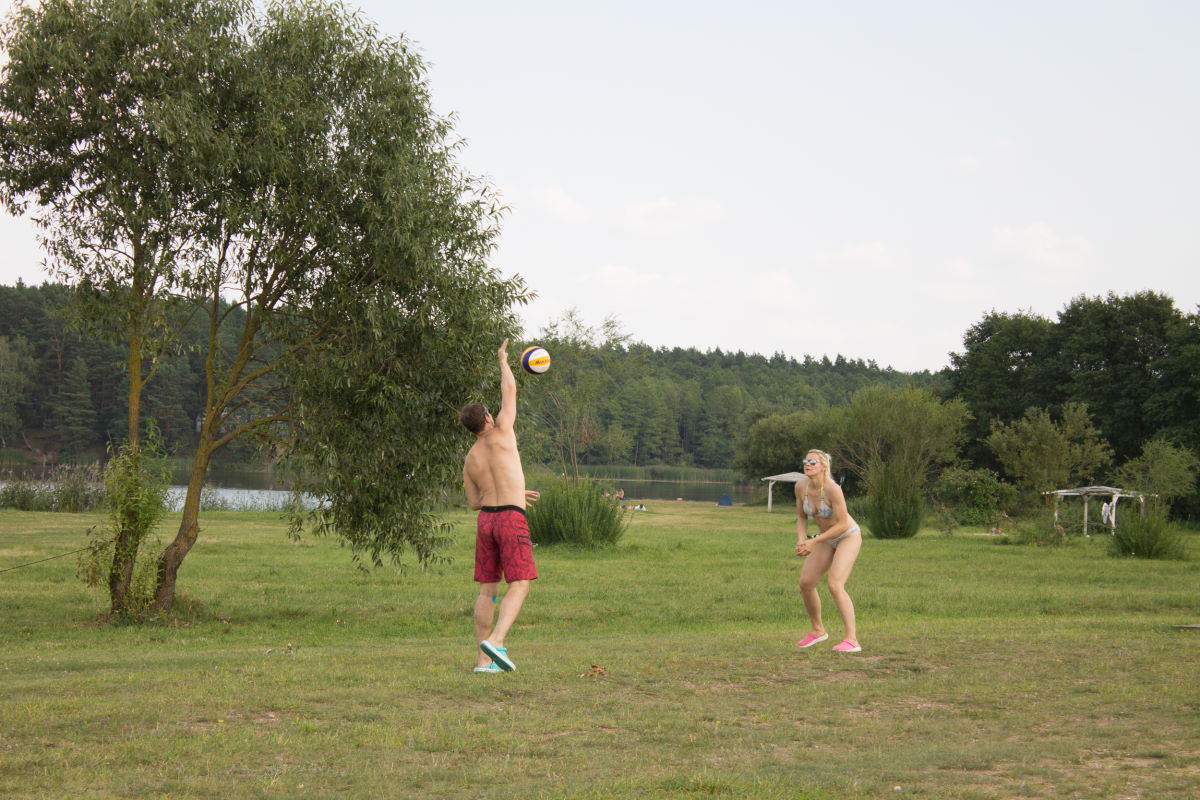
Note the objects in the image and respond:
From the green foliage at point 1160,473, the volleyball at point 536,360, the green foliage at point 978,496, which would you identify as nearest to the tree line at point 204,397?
the volleyball at point 536,360

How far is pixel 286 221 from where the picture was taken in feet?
47.4

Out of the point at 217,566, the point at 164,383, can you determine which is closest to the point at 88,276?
the point at 217,566

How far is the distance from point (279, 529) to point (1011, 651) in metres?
27.0

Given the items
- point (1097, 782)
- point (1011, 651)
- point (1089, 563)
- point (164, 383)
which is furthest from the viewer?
point (164, 383)

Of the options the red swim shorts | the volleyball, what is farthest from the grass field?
the volleyball


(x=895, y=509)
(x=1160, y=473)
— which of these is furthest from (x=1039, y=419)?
(x=895, y=509)

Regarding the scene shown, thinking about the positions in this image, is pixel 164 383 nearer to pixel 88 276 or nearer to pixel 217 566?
pixel 217 566

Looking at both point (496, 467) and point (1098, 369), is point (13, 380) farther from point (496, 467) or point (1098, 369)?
point (496, 467)

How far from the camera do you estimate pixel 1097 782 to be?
18.3 ft

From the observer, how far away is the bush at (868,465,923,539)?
34531mm

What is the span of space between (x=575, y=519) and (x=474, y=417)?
749 inches

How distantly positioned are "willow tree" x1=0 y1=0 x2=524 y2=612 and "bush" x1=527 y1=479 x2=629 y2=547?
39.2ft

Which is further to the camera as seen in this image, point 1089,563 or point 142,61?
point 1089,563

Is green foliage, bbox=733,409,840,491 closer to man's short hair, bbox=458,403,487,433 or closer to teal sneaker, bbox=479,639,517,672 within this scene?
teal sneaker, bbox=479,639,517,672
